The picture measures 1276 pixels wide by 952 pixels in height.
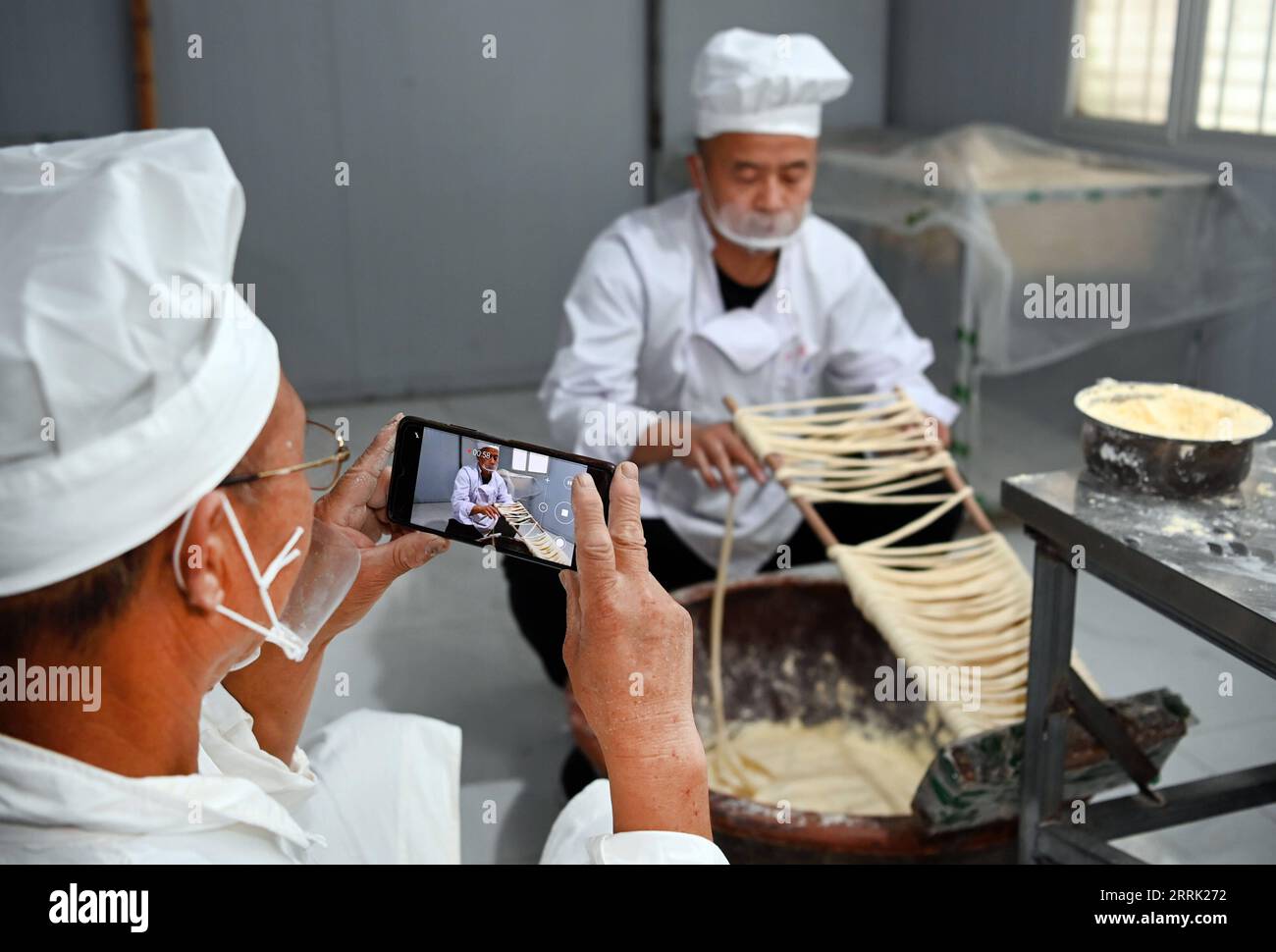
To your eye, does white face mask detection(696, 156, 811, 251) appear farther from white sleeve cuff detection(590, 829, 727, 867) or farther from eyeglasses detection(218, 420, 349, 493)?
white sleeve cuff detection(590, 829, 727, 867)

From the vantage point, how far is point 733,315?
7.84 ft

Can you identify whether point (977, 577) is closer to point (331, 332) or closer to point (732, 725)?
point (732, 725)

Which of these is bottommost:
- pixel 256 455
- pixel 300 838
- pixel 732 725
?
pixel 732 725

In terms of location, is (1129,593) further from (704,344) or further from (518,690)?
(518,690)

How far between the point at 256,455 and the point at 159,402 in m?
0.10

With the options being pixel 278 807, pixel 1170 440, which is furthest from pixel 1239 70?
pixel 278 807

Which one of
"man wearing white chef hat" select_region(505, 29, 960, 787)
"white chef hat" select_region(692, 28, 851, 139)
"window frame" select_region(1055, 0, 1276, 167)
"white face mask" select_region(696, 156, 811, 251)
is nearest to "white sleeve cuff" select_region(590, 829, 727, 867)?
"man wearing white chef hat" select_region(505, 29, 960, 787)

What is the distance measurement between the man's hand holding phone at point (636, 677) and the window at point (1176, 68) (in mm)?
3105

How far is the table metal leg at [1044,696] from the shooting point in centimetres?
151

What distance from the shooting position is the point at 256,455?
815mm

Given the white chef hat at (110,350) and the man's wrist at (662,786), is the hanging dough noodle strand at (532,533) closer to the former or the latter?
the man's wrist at (662,786)

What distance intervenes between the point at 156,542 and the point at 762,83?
71.3 inches

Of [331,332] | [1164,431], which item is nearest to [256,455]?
[1164,431]

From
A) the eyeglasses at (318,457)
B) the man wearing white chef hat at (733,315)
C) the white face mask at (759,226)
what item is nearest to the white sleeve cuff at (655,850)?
the eyeglasses at (318,457)
